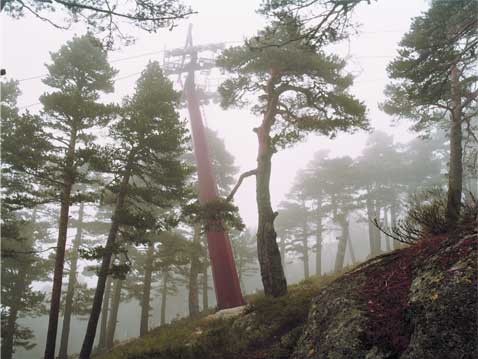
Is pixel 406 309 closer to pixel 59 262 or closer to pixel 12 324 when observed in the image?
pixel 59 262

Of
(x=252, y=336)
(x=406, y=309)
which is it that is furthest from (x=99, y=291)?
(x=406, y=309)

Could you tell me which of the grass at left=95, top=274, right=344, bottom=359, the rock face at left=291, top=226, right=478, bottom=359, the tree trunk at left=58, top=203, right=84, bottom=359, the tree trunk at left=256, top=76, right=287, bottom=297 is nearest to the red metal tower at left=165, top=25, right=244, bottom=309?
the tree trunk at left=256, top=76, right=287, bottom=297

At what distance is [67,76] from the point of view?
13289mm

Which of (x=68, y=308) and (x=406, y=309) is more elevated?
(x=68, y=308)

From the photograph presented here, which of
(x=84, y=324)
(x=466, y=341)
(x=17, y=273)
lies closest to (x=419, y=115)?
(x=466, y=341)

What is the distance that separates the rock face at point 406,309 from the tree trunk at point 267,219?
4483 mm

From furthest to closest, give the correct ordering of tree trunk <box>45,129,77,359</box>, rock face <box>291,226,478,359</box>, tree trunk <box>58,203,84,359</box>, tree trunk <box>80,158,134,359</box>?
tree trunk <box>58,203,84,359</box> → tree trunk <box>80,158,134,359</box> → tree trunk <box>45,129,77,359</box> → rock face <box>291,226,478,359</box>

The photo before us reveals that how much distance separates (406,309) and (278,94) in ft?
31.2

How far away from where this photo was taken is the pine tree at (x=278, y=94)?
10188 millimetres

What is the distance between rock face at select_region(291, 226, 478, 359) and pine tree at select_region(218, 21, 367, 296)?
4.84 m

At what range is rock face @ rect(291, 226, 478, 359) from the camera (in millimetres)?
2832

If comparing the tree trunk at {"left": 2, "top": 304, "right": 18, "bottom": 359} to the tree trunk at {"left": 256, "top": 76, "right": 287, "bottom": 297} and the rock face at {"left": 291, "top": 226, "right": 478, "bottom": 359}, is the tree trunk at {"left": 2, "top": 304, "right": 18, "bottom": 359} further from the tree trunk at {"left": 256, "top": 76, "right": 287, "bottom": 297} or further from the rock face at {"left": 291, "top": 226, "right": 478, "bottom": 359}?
the rock face at {"left": 291, "top": 226, "right": 478, "bottom": 359}

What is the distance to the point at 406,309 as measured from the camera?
350 cm

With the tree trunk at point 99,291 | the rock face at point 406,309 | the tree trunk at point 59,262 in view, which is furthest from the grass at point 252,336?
the tree trunk at point 59,262
